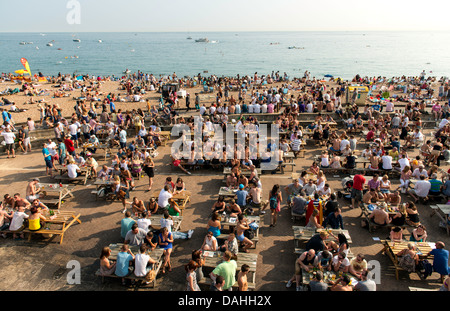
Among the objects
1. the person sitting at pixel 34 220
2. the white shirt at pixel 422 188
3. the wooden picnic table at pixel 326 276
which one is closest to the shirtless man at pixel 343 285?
the wooden picnic table at pixel 326 276

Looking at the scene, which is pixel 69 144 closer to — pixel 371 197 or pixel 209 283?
pixel 209 283

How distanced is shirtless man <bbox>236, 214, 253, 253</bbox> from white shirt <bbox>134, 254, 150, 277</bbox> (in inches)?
93.3

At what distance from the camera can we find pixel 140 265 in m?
6.68

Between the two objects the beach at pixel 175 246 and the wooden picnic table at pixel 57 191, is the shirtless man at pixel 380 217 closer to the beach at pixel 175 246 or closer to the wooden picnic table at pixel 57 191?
the beach at pixel 175 246

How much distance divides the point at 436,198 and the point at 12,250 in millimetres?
13094

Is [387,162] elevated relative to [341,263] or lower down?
elevated

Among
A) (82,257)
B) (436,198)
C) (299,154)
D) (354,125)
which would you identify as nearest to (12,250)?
(82,257)

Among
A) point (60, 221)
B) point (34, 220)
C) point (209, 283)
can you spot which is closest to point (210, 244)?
point (209, 283)

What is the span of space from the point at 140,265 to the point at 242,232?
2606mm

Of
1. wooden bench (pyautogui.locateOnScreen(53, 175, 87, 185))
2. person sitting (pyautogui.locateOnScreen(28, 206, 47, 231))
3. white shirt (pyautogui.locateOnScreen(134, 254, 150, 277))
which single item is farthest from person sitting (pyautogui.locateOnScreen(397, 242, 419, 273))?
wooden bench (pyautogui.locateOnScreen(53, 175, 87, 185))

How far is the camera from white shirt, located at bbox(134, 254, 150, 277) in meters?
6.68

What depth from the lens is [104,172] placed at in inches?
437

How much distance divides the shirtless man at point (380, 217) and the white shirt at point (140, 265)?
6.20 meters

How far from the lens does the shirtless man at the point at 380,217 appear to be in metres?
8.43
